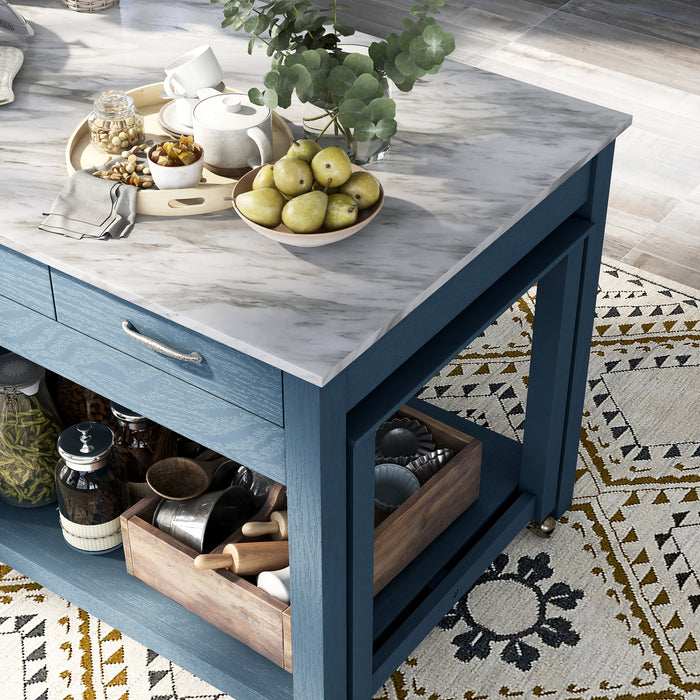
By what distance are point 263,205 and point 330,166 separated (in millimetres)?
101

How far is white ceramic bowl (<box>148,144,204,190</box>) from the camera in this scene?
147 cm

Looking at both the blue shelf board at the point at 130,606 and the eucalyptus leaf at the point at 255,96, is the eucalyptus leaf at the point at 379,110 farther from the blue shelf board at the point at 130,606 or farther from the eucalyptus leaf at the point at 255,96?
the blue shelf board at the point at 130,606

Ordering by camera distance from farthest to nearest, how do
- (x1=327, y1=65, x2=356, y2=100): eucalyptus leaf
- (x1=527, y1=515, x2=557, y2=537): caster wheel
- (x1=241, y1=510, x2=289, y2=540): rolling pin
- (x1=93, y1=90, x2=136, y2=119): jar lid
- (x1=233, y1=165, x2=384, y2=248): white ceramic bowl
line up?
(x1=527, y1=515, x2=557, y2=537): caster wheel, (x1=241, y1=510, x2=289, y2=540): rolling pin, (x1=93, y1=90, x2=136, y2=119): jar lid, (x1=327, y1=65, x2=356, y2=100): eucalyptus leaf, (x1=233, y1=165, x2=384, y2=248): white ceramic bowl

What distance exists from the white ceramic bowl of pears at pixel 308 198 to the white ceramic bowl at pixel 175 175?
0.39 ft

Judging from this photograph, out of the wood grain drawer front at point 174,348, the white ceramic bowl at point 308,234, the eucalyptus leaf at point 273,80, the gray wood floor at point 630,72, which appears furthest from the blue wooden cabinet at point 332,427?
the gray wood floor at point 630,72

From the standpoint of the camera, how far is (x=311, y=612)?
1445 millimetres

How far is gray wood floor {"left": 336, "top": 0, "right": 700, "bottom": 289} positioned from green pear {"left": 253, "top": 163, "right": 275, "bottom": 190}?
1752 mm

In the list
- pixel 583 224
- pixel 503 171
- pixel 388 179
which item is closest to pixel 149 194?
pixel 388 179

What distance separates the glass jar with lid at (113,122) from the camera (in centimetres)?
158

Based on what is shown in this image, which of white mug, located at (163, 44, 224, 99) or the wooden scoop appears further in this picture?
the wooden scoop

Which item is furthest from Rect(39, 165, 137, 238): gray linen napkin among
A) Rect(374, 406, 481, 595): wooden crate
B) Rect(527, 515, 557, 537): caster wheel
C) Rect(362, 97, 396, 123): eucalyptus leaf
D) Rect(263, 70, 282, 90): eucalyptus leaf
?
Rect(527, 515, 557, 537): caster wheel

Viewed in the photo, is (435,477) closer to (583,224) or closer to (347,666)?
(347,666)

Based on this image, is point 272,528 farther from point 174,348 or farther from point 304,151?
point 304,151

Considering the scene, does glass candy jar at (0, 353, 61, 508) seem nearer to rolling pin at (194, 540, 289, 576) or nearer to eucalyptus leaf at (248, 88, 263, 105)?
rolling pin at (194, 540, 289, 576)
